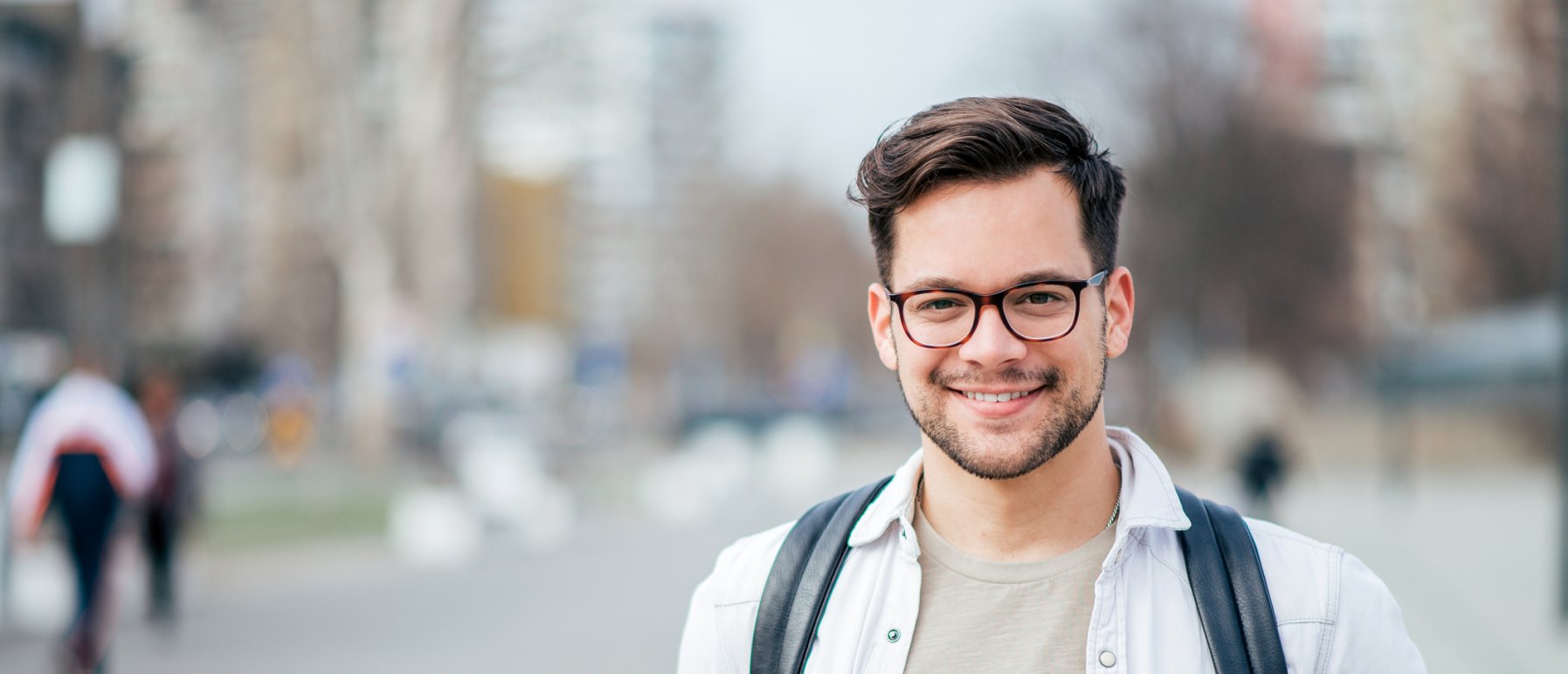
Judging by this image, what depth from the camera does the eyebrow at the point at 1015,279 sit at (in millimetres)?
→ 2205

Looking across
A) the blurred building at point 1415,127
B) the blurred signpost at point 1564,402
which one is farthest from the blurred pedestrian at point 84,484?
the blurred building at point 1415,127

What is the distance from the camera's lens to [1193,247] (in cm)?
3962

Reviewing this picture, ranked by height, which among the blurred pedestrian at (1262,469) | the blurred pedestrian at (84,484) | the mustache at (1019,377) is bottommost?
the blurred pedestrian at (1262,469)

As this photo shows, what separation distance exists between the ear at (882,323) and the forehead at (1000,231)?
0.58 ft

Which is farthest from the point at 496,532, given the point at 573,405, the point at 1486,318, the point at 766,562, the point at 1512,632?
the point at 573,405

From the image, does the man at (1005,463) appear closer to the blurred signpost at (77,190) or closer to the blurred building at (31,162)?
the blurred signpost at (77,190)

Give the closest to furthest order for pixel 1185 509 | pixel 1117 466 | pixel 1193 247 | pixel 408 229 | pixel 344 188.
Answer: pixel 1185 509 < pixel 1117 466 < pixel 344 188 < pixel 408 229 < pixel 1193 247

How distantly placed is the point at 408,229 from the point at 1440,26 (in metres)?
32.4

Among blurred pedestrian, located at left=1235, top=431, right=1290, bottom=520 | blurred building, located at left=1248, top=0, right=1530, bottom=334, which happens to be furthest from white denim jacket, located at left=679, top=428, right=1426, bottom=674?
blurred building, located at left=1248, top=0, right=1530, bottom=334

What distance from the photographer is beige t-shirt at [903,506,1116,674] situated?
2.12 m

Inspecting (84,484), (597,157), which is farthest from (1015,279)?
(597,157)

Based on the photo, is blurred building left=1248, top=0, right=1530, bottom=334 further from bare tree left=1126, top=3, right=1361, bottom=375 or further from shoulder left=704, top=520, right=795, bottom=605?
shoulder left=704, top=520, right=795, bottom=605

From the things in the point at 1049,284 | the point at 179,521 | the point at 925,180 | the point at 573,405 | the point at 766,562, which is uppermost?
the point at 925,180

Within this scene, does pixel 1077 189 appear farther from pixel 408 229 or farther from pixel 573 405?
pixel 573 405
